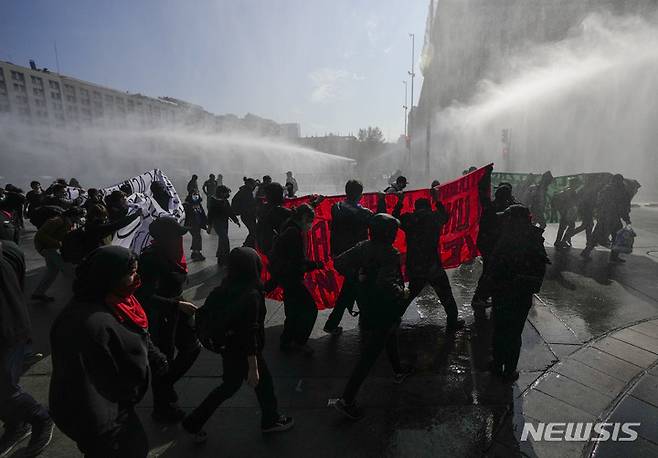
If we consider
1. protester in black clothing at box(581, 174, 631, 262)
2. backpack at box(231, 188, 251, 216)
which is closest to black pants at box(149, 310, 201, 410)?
backpack at box(231, 188, 251, 216)

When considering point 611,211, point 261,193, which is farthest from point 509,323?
point 261,193

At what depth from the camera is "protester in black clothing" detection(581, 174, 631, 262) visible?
7637mm

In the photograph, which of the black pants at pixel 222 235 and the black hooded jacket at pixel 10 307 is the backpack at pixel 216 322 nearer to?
the black hooded jacket at pixel 10 307

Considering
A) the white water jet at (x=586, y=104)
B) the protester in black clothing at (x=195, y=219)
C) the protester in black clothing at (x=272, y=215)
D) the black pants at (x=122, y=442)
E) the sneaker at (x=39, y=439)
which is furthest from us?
the white water jet at (x=586, y=104)

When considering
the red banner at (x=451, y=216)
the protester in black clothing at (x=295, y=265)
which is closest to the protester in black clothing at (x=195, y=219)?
the red banner at (x=451, y=216)

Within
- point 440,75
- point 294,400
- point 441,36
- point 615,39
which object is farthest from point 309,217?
point 441,36

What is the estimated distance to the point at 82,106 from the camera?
6103 cm

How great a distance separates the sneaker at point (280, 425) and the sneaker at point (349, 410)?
39 cm

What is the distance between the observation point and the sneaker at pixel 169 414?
10.2 feet

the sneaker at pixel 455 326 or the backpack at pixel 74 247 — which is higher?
the backpack at pixel 74 247

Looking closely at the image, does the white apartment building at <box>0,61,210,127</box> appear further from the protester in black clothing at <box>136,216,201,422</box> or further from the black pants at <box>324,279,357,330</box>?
the protester in black clothing at <box>136,216,201,422</box>

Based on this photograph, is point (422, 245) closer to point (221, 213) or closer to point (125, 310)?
point (125, 310)

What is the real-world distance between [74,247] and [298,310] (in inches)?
87.9

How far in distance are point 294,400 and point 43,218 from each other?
436 cm
